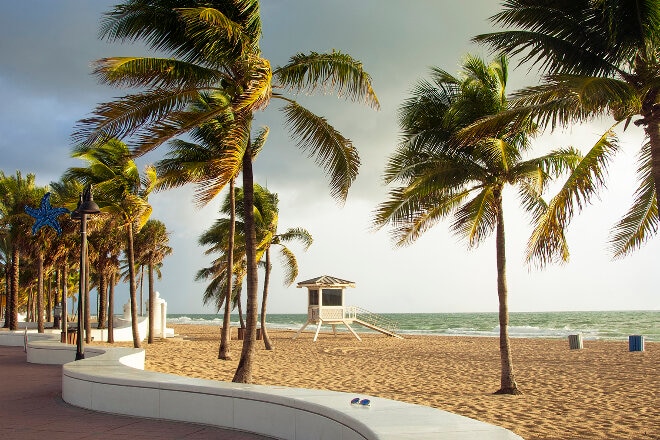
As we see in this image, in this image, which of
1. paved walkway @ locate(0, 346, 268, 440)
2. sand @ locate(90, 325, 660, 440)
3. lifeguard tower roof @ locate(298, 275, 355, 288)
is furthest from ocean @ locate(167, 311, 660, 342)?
paved walkway @ locate(0, 346, 268, 440)

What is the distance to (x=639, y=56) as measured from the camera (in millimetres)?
8383

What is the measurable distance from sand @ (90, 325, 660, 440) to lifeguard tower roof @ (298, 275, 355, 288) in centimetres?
776

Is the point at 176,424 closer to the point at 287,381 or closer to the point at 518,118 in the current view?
the point at 518,118

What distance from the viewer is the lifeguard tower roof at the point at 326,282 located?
112 ft

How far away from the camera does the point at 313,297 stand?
3453cm

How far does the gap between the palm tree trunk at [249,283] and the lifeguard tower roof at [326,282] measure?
22.8 m

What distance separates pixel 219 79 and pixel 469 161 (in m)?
5.44

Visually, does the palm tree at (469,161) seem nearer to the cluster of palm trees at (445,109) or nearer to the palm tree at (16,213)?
the cluster of palm trees at (445,109)

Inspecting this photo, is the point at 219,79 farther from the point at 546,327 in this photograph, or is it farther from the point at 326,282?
the point at 546,327

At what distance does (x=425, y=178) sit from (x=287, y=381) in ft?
20.2

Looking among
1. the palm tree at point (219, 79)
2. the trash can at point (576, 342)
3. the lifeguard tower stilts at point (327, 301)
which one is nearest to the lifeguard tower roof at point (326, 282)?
the lifeguard tower stilts at point (327, 301)

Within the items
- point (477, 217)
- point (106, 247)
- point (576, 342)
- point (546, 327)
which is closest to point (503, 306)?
point (477, 217)

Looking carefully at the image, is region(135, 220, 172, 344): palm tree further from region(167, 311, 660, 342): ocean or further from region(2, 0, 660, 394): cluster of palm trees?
region(167, 311, 660, 342): ocean

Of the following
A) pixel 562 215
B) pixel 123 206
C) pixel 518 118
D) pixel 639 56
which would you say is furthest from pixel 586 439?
pixel 123 206
